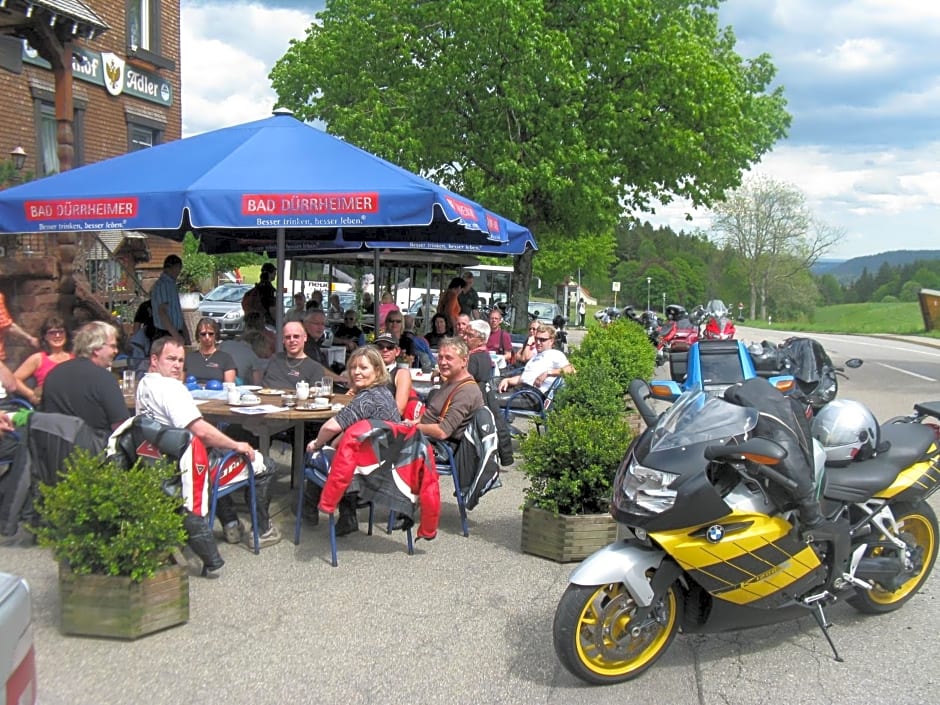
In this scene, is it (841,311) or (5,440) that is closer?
(5,440)

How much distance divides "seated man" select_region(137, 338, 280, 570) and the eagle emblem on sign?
49.4 feet

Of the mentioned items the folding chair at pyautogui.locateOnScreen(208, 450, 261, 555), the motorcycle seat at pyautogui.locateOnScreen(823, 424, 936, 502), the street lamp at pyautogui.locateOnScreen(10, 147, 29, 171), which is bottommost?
the folding chair at pyautogui.locateOnScreen(208, 450, 261, 555)

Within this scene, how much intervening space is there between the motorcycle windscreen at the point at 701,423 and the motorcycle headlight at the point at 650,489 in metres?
0.11

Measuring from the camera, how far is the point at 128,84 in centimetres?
1869

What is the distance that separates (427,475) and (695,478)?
81.3 inches

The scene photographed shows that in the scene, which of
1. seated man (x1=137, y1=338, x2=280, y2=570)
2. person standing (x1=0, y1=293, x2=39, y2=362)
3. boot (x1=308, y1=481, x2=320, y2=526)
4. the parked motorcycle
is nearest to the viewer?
seated man (x1=137, y1=338, x2=280, y2=570)

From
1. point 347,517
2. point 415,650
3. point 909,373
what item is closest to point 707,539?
point 415,650

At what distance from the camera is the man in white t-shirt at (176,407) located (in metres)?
4.91

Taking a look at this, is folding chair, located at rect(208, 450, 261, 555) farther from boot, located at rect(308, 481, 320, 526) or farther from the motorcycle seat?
the motorcycle seat

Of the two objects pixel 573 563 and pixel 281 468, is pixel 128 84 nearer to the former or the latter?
pixel 281 468

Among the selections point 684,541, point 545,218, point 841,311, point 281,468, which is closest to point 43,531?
point 684,541

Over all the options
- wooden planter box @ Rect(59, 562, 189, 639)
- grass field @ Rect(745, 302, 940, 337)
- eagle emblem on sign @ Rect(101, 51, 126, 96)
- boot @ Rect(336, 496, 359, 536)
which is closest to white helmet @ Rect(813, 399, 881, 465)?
boot @ Rect(336, 496, 359, 536)

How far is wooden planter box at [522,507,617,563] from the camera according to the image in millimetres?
5270

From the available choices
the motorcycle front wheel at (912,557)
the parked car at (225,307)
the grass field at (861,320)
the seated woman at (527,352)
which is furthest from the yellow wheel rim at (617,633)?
the grass field at (861,320)
